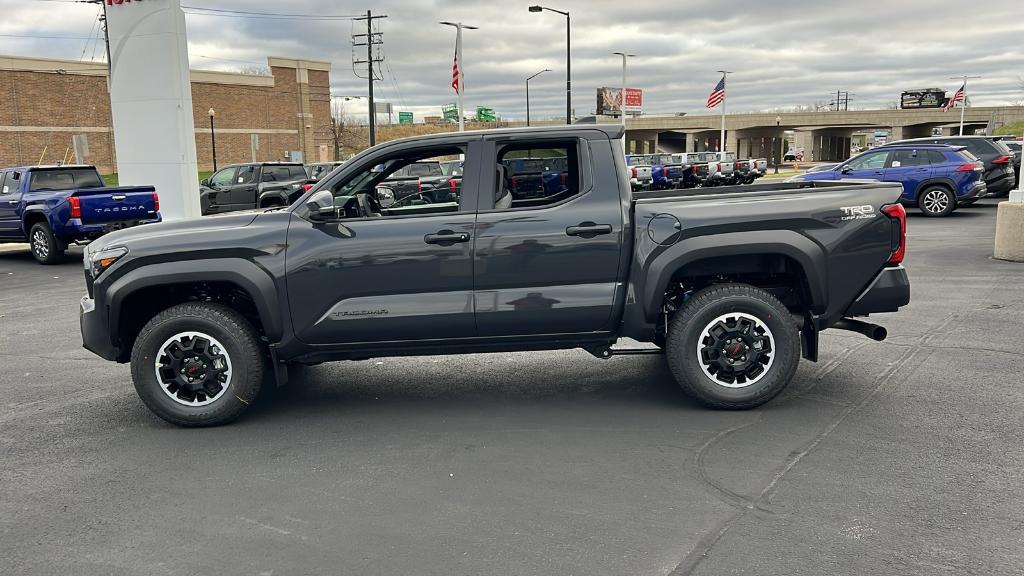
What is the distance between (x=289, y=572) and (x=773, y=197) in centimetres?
398

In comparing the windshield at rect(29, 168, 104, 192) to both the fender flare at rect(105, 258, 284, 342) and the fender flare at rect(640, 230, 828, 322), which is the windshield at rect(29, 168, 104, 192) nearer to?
the fender flare at rect(105, 258, 284, 342)

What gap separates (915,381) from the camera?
6.45m

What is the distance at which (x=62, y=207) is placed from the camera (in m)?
15.4

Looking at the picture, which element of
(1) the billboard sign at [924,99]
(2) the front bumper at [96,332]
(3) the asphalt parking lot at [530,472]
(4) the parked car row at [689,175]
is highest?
(1) the billboard sign at [924,99]

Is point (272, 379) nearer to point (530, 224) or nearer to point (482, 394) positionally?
point (482, 394)

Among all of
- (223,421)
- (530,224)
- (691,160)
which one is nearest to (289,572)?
(223,421)

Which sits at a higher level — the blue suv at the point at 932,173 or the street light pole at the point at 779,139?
the street light pole at the point at 779,139

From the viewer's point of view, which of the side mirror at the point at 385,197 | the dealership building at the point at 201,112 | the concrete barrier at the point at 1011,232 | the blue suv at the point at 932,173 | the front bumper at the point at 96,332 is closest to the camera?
the front bumper at the point at 96,332

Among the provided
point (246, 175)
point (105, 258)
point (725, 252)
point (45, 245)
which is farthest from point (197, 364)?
point (246, 175)

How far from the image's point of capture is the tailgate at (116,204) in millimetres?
15203

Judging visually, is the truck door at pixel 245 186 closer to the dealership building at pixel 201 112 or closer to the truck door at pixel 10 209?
the truck door at pixel 10 209

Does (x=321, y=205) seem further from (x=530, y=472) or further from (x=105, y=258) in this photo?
(x=530, y=472)

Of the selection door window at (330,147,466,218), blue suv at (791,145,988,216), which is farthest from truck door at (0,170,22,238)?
blue suv at (791,145,988,216)

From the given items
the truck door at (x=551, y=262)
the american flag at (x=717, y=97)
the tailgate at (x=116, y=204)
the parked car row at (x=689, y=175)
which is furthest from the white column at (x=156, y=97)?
the american flag at (x=717, y=97)
